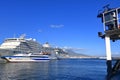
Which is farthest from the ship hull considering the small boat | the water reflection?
the water reflection

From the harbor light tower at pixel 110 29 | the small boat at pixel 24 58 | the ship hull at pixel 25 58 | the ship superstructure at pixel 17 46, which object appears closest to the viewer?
the harbor light tower at pixel 110 29

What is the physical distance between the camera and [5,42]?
192 m

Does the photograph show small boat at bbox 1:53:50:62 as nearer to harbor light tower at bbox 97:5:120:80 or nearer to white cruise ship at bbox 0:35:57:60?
white cruise ship at bbox 0:35:57:60

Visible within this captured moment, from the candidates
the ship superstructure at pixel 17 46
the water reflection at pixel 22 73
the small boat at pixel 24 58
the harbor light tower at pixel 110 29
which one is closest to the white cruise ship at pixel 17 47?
the ship superstructure at pixel 17 46

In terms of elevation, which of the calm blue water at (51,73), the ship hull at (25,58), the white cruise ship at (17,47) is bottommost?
the calm blue water at (51,73)

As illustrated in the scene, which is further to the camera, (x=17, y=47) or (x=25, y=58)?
(x=17, y=47)

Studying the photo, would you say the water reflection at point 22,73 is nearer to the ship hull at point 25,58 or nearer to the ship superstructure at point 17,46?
the ship hull at point 25,58

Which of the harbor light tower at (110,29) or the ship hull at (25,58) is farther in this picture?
the ship hull at (25,58)

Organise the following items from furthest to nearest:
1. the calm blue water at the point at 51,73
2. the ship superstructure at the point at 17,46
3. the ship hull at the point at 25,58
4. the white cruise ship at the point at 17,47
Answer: the ship superstructure at the point at 17,46 < the white cruise ship at the point at 17,47 < the ship hull at the point at 25,58 < the calm blue water at the point at 51,73

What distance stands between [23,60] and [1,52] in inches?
650

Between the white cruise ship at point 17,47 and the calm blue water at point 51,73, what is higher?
the white cruise ship at point 17,47

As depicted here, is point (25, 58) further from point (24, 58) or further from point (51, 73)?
point (51, 73)

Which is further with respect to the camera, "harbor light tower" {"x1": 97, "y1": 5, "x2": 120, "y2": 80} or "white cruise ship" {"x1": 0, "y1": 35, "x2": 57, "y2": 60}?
"white cruise ship" {"x1": 0, "y1": 35, "x2": 57, "y2": 60}

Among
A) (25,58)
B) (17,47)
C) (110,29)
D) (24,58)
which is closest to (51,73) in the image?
(110,29)
